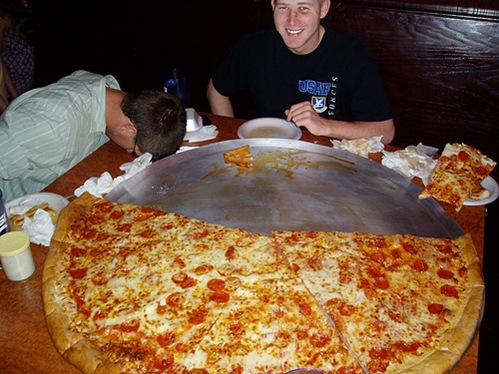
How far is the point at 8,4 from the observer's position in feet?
16.7

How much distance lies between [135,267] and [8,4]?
424cm

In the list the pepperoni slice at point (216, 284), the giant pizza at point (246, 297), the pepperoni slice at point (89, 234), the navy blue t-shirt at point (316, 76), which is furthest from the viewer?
the navy blue t-shirt at point (316, 76)

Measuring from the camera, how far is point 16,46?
18.8ft

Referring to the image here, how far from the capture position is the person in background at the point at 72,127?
307 centimetres

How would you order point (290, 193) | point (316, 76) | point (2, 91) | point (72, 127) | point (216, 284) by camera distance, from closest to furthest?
point (216, 284)
point (290, 193)
point (72, 127)
point (316, 76)
point (2, 91)

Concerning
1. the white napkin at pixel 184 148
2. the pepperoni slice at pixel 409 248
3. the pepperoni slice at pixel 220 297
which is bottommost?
the pepperoni slice at pixel 220 297

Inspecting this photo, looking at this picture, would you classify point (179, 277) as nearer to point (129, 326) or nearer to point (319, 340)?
point (129, 326)

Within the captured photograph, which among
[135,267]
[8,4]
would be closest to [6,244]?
[135,267]

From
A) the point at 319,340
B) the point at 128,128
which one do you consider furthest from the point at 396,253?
the point at 128,128

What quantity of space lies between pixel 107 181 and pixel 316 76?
2184 mm

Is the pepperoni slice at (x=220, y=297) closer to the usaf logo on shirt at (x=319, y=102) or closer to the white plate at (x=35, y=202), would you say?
the white plate at (x=35, y=202)

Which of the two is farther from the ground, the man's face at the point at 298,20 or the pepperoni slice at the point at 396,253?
the man's face at the point at 298,20

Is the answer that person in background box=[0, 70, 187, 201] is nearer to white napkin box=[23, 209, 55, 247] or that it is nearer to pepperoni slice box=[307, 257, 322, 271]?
white napkin box=[23, 209, 55, 247]

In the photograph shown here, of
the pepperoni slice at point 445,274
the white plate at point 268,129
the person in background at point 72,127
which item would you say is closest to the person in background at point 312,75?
the white plate at point 268,129
